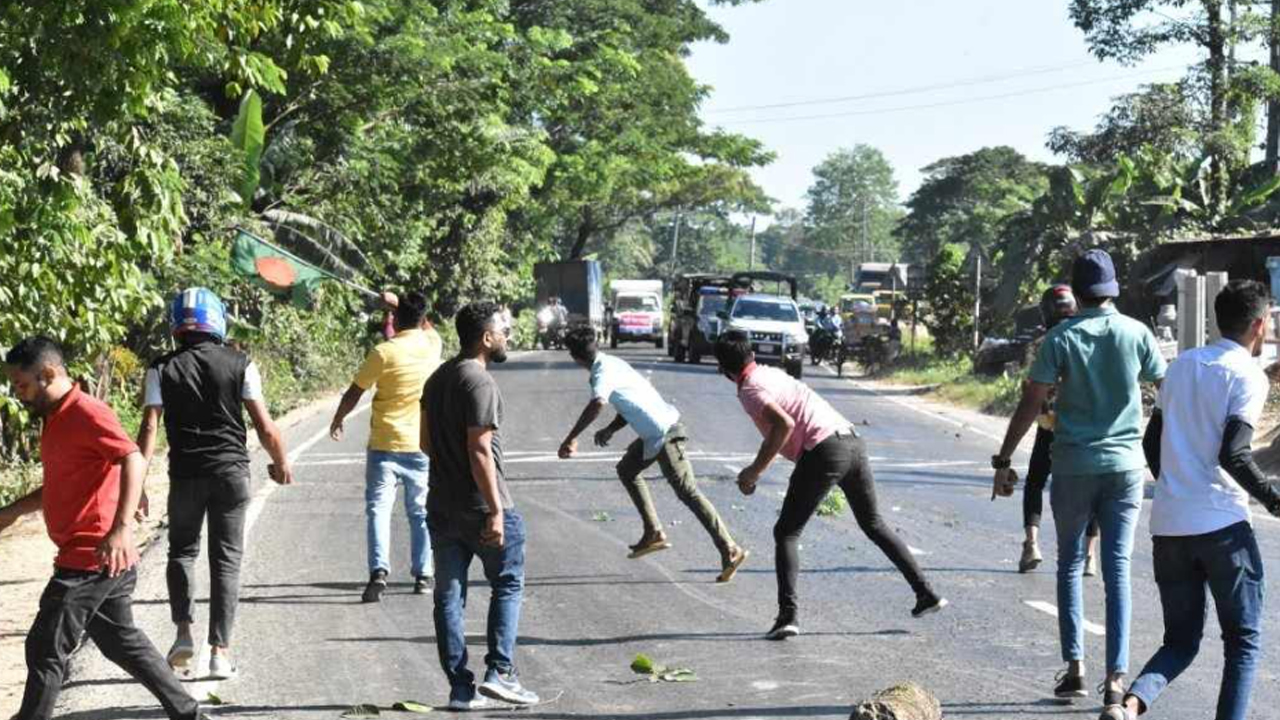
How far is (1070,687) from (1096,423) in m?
1.17

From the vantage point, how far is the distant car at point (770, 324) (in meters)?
45.3

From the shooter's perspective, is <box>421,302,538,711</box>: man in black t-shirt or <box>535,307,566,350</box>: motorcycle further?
<box>535,307,566,350</box>: motorcycle

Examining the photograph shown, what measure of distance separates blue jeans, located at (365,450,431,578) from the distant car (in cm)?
3238

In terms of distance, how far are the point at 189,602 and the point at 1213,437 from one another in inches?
188

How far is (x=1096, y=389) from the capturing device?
8469 mm

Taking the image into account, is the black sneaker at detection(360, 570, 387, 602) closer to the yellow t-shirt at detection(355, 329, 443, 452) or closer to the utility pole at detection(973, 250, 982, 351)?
the yellow t-shirt at detection(355, 329, 443, 452)

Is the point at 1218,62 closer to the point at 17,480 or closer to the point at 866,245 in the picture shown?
the point at 17,480

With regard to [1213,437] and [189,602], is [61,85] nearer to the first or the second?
[189,602]

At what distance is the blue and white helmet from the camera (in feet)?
30.3

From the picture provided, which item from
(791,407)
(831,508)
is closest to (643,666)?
(791,407)

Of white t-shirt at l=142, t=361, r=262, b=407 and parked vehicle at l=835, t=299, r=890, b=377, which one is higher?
white t-shirt at l=142, t=361, r=262, b=407

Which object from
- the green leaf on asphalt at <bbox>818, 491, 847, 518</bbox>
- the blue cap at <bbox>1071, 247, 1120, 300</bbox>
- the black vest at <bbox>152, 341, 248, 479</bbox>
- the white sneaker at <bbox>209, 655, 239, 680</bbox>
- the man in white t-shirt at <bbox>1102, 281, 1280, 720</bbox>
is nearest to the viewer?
the man in white t-shirt at <bbox>1102, 281, 1280, 720</bbox>

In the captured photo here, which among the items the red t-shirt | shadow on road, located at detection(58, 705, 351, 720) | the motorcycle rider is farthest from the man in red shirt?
the motorcycle rider

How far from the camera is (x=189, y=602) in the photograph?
9.34m
